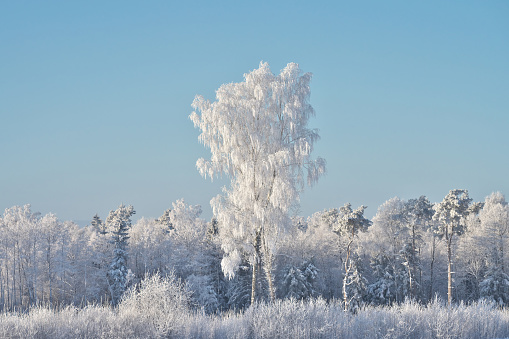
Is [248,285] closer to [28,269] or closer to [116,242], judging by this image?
[116,242]

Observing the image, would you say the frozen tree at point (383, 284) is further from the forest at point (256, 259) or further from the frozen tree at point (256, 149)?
the frozen tree at point (256, 149)

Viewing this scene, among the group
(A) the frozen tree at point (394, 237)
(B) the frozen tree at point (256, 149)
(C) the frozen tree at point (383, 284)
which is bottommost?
(C) the frozen tree at point (383, 284)

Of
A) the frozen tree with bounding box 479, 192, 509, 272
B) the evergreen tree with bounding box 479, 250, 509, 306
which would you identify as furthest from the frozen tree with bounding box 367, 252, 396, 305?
the frozen tree with bounding box 479, 192, 509, 272

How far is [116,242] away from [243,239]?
84.1 feet

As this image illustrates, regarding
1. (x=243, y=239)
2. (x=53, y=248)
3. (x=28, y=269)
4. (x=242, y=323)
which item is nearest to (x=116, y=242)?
(x=53, y=248)

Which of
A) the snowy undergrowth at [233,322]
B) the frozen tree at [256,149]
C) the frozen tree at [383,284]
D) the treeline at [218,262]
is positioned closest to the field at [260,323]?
the snowy undergrowth at [233,322]

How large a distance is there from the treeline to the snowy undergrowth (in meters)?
24.3

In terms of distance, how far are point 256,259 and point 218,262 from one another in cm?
2507

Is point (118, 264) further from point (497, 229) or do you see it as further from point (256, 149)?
point (497, 229)

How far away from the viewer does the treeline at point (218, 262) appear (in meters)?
40.4

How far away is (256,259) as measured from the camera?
21.3 metres

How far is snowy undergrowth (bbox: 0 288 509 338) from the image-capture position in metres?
8.89

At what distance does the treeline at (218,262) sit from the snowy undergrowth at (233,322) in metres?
24.3

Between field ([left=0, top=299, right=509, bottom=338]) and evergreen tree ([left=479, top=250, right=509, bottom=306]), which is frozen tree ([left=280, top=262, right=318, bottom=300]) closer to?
evergreen tree ([left=479, top=250, right=509, bottom=306])
